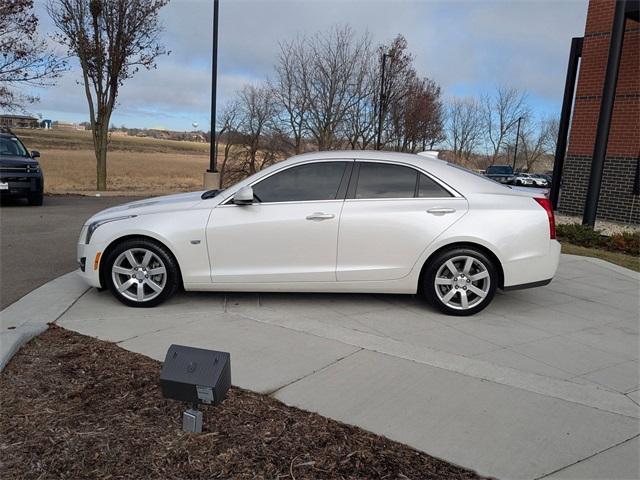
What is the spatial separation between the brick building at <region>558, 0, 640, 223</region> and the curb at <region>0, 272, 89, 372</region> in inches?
478

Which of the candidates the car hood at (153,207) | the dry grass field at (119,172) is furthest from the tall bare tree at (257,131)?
the car hood at (153,207)

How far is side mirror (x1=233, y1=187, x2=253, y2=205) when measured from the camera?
509cm

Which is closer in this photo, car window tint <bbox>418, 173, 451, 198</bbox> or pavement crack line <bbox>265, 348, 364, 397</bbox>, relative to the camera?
pavement crack line <bbox>265, 348, 364, 397</bbox>

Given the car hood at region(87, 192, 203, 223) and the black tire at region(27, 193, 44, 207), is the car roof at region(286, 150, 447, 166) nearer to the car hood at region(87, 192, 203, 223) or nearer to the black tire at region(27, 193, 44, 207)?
the car hood at region(87, 192, 203, 223)

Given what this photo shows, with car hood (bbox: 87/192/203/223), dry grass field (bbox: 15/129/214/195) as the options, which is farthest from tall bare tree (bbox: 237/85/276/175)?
car hood (bbox: 87/192/203/223)

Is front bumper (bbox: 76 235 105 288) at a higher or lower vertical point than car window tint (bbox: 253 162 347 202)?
lower

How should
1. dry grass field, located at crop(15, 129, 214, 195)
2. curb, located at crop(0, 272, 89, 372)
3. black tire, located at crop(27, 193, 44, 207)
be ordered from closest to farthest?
1. curb, located at crop(0, 272, 89, 372)
2. black tire, located at crop(27, 193, 44, 207)
3. dry grass field, located at crop(15, 129, 214, 195)

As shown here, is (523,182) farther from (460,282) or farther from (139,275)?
(139,275)

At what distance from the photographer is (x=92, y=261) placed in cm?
526

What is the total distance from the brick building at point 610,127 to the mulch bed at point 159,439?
485 inches

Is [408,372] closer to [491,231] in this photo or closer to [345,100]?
[491,231]

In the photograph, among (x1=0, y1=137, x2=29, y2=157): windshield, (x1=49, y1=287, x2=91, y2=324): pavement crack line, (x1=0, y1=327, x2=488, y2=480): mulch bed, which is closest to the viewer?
(x1=0, y1=327, x2=488, y2=480): mulch bed

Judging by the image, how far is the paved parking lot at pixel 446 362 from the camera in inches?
119

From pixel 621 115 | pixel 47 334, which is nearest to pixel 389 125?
pixel 621 115
